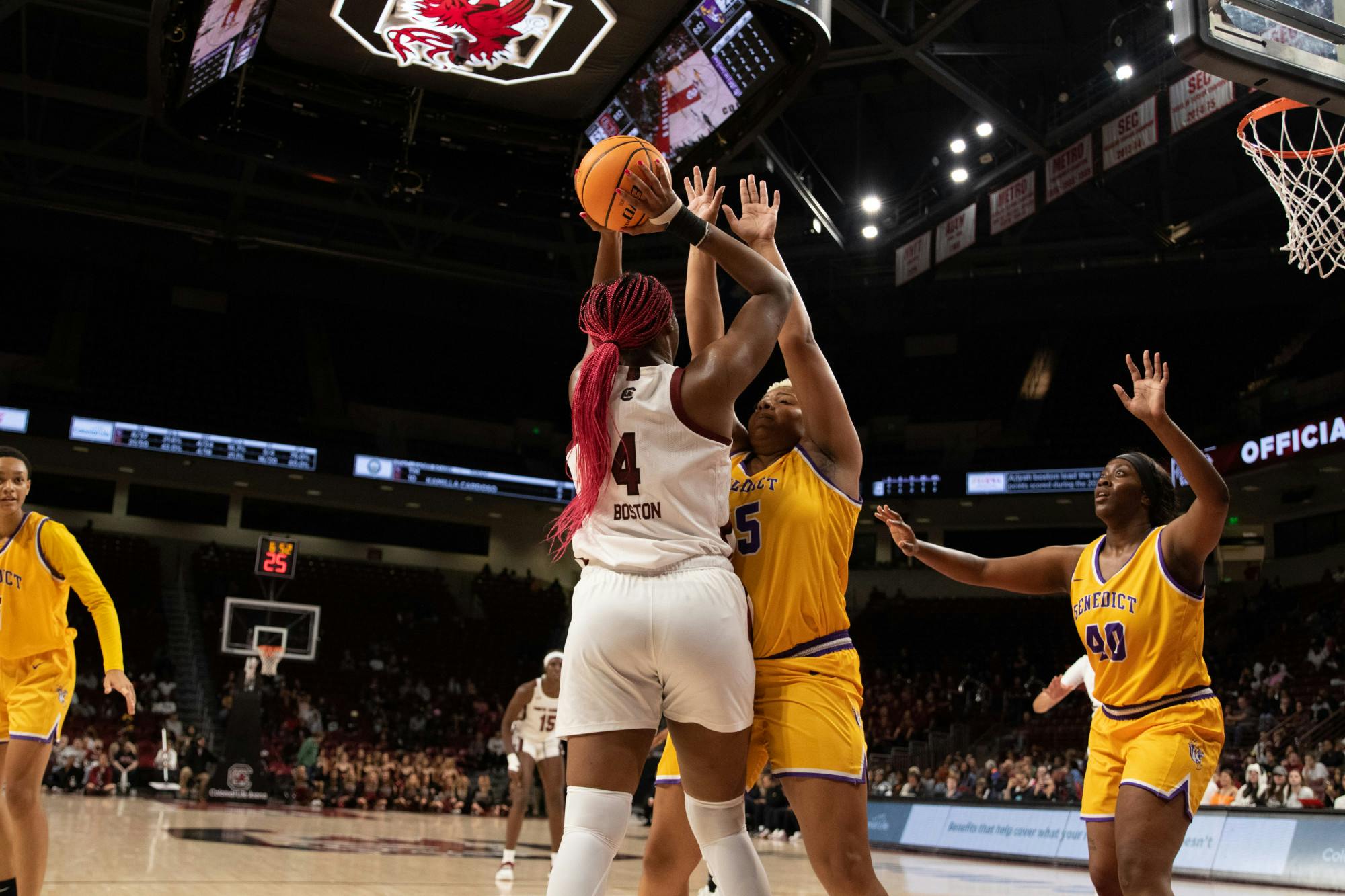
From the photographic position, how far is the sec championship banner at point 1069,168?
17.2 metres

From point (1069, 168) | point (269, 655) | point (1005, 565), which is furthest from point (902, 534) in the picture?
point (269, 655)

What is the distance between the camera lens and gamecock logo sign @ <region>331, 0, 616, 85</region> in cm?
910

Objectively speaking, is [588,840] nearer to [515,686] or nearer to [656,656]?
[656,656]

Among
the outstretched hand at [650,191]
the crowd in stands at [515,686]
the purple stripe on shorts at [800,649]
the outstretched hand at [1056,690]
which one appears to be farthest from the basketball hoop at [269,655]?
the outstretched hand at [650,191]

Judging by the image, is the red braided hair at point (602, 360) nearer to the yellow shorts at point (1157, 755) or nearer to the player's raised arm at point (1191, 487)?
the player's raised arm at point (1191, 487)

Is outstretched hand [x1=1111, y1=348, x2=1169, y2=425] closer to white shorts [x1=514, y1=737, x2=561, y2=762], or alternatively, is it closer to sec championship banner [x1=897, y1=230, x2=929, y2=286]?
white shorts [x1=514, y1=737, x2=561, y2=762]

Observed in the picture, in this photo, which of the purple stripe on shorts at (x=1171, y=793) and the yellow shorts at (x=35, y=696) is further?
the yellow shorts at (x=35, y=696)

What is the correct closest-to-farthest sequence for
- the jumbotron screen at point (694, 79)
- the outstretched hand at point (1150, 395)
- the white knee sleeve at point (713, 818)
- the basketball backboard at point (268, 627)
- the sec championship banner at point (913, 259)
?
the white knee sleeve at point (713, 818), the outstretched hand at point (1150, 395), the jumbotron screen at point (694, 79), the basketball backboard at point (268, 627), the sec championship banner at point (913, 259)

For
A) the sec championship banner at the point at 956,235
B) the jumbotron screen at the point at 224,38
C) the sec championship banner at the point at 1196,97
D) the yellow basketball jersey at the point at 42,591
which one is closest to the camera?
the yellow basketball jersey at the point at 42,591

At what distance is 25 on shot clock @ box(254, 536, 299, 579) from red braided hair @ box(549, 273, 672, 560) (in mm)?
16679

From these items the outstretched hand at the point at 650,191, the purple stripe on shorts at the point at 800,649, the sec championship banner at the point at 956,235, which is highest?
the sec championship banner at the point at 956,235

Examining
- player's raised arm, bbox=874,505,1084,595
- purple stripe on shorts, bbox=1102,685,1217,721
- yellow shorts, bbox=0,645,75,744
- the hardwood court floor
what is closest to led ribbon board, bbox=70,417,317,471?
the hardwood court floor

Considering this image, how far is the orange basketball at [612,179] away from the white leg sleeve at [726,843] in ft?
5.43

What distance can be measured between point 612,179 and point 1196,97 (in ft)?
43.5
